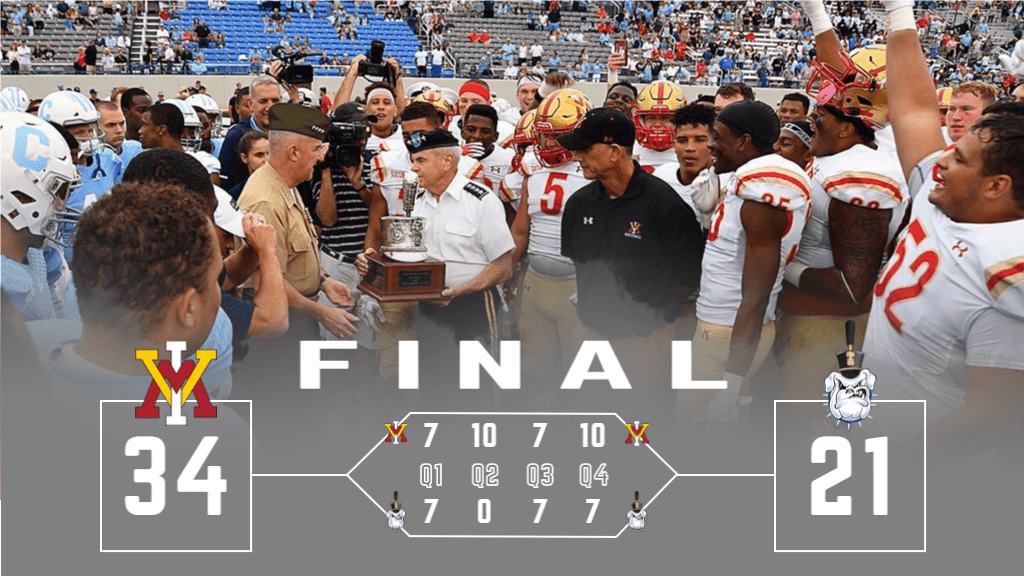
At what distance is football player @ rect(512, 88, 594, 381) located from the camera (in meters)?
4.36

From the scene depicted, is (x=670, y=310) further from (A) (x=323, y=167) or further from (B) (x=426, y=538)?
(A) (x=323, y=167)

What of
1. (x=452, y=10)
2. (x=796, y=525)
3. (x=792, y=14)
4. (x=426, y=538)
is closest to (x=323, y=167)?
(x=426, y=538)

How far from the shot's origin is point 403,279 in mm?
3549

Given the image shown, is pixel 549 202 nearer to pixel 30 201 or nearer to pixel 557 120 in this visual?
pixel 557 120

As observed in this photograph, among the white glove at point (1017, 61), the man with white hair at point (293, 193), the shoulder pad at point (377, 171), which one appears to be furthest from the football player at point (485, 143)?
the white glove at point (1017, 61)

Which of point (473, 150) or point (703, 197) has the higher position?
point (473, 150)

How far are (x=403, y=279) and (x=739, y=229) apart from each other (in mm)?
1359

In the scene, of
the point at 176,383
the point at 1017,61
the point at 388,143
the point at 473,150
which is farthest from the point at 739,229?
the point at 388,143

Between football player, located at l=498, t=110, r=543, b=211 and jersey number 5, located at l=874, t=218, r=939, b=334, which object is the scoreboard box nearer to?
jersey number 5, located at l=874, t=218, r=939, b=334

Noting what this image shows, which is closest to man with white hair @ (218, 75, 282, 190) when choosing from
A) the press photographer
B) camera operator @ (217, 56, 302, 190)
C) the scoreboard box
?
camera operator @ (217, 56, 302, 190)

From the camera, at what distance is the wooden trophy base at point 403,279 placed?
139 inches

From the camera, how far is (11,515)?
2.58 m

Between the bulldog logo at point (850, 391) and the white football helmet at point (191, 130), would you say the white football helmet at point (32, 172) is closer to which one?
the bulldog logo at point (850, 391)

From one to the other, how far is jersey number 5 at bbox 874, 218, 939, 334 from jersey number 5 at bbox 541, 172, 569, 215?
1.98 metres
